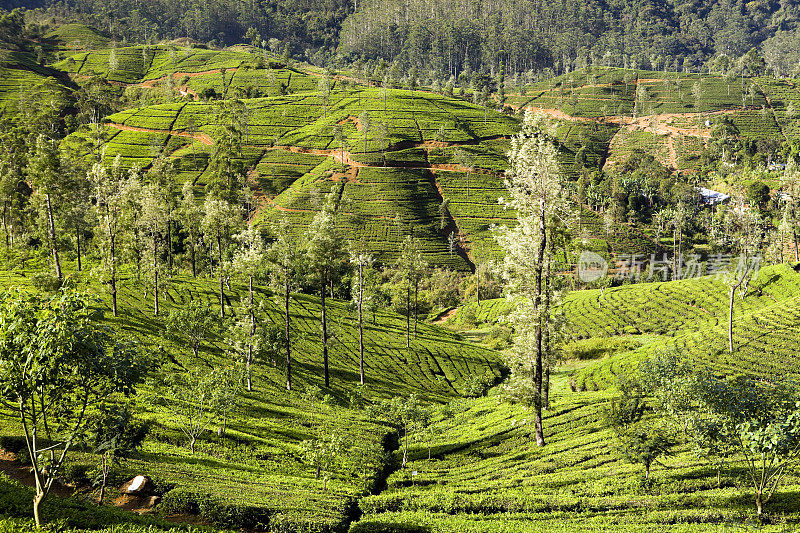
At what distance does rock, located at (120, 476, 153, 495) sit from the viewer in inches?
1029

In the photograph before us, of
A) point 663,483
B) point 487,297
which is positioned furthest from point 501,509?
point 487,297

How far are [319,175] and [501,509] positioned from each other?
175271mm

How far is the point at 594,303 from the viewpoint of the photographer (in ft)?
388

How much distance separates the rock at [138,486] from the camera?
1029 inches

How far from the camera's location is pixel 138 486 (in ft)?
86.2

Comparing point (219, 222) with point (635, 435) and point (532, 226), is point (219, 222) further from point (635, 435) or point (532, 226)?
point (635, 435)

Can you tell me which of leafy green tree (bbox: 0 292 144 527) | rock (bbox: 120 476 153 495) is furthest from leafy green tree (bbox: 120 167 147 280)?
leafy green tree (bbox: 0 292 144 527)

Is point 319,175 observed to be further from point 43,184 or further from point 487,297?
point 43,184

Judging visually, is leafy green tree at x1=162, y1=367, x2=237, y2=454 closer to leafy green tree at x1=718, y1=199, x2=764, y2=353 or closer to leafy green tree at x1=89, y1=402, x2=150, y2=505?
leafy green tree at x1=89, y1=402, x2=150, y2=505
